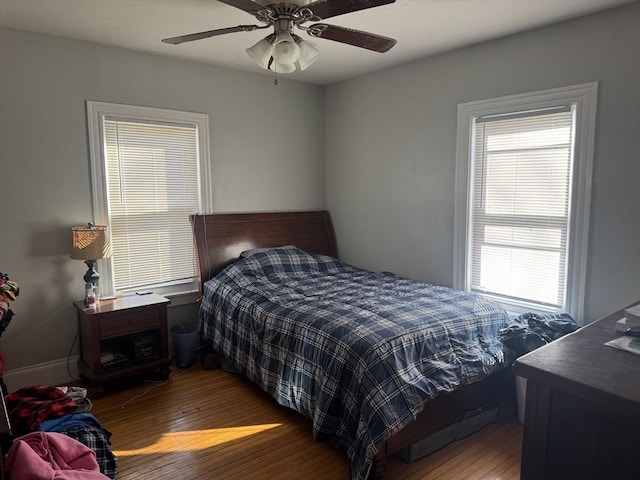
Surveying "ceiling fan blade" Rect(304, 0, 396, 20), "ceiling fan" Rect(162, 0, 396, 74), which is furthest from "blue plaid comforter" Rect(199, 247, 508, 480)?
"ceiling fan blade" Rect(304, 0, 396, 20)

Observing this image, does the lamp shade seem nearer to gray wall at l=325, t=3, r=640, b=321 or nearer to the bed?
the bed

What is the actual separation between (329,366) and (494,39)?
2649 mm

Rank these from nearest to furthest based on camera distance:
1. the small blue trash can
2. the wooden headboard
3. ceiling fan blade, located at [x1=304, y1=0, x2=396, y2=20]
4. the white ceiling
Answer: ceiling fan blade, located at [x1=304, y1=0, x2=396, y2=20]
the white ceiling
the small blue trash can
the wooden headboard

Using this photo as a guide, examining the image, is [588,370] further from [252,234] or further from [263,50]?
[252,234]

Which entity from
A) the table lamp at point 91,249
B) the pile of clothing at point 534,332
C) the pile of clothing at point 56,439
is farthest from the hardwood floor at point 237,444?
the table lamp at point 91,249

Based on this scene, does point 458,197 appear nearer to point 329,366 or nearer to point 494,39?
point 494,39

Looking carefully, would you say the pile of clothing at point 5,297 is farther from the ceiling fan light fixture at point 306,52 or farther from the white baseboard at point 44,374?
the ceiling fan light fixture at point 306,52

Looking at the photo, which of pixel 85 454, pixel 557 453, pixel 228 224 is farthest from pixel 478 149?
pixel 85 454

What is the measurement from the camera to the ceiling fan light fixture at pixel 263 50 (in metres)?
2.21

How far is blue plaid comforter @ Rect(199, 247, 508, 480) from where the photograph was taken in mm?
2111

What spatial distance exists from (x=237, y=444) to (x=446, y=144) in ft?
8.97

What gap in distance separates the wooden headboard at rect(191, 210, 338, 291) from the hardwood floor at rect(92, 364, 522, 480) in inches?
45.8

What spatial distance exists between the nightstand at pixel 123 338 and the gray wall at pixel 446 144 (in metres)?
2.11

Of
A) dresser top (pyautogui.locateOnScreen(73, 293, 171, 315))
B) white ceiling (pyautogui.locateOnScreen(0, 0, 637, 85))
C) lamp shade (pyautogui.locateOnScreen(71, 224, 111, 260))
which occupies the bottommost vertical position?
dresser top (pyautogui.locateOnScreen(73, 293, 171, 315))
